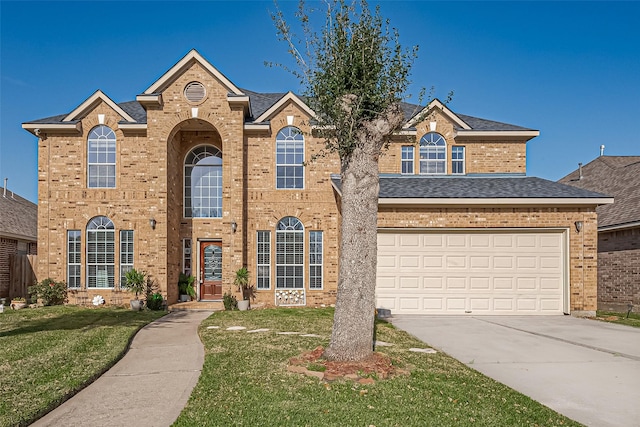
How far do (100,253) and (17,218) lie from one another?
7711 millimetres

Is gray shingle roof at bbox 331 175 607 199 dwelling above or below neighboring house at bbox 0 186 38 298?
above

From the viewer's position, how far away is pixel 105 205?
1612 centimetres

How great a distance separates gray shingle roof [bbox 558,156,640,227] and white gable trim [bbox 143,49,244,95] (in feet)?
47.4

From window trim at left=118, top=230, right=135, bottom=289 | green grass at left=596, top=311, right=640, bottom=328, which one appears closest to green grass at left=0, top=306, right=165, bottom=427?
window trim at left=118, top=230, right=135, bottom=289

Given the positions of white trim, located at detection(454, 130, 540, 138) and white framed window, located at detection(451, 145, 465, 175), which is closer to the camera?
white trim, located at detection(454, 130, 540, 138)

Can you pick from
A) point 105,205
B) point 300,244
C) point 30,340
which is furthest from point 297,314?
point 105,205

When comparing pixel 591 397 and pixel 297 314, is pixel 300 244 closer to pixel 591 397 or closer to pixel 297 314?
pixel 297 314

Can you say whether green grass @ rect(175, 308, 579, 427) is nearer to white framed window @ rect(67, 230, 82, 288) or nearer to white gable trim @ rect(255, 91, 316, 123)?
white gable trim @ rect(255, 91, 316, 123)

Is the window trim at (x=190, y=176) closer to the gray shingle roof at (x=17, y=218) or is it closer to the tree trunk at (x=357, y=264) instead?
the gray shingle roof at (x=17, y=218)

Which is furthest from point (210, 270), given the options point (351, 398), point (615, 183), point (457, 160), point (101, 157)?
point (615, 183)

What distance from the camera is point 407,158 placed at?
1694cm

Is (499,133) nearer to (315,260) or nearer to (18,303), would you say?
(315,260)

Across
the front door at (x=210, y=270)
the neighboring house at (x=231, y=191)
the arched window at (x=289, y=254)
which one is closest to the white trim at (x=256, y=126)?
the neighboring house at (x=231, y=191)

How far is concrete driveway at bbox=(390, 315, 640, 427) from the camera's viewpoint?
561 centimetres
